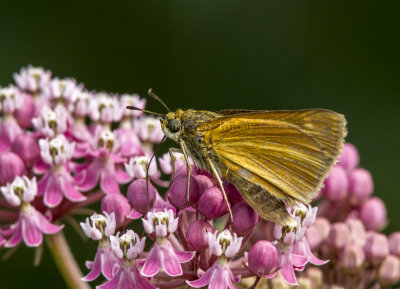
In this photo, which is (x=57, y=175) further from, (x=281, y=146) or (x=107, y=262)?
(x=281, y=146)

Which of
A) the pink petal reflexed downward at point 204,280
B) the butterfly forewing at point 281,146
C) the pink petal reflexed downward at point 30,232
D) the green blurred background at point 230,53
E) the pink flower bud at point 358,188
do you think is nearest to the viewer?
the pink petal reflexed downward at point 204,280

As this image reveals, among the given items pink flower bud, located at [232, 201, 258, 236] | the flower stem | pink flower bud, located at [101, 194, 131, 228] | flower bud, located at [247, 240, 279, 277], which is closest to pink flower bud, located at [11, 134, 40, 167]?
the flower stem

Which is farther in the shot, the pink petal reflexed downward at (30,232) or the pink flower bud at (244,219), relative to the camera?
the pink petal reflexed downward at (30,232)

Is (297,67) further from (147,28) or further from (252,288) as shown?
(252,288)

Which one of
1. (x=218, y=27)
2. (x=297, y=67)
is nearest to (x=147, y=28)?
(x=218, y=27)

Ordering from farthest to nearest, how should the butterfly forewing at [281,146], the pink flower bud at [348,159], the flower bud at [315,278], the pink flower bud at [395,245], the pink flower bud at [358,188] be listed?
the pink flower bud at [348,159] → the pink flower bud at [358,188] → the pink flower bud at [395,245] → the flower bud at [315,278] → the butterfly forewing at [281,146]

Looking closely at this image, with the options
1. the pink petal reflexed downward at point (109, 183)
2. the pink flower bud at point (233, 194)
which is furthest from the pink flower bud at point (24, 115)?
the pink flower bud at point (233, 194)

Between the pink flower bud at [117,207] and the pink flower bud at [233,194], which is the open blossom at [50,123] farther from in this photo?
the pink flower bud at [233,194]

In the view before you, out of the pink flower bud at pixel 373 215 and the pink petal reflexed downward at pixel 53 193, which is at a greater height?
the pink petal reflexed downward at pixel 53 193
